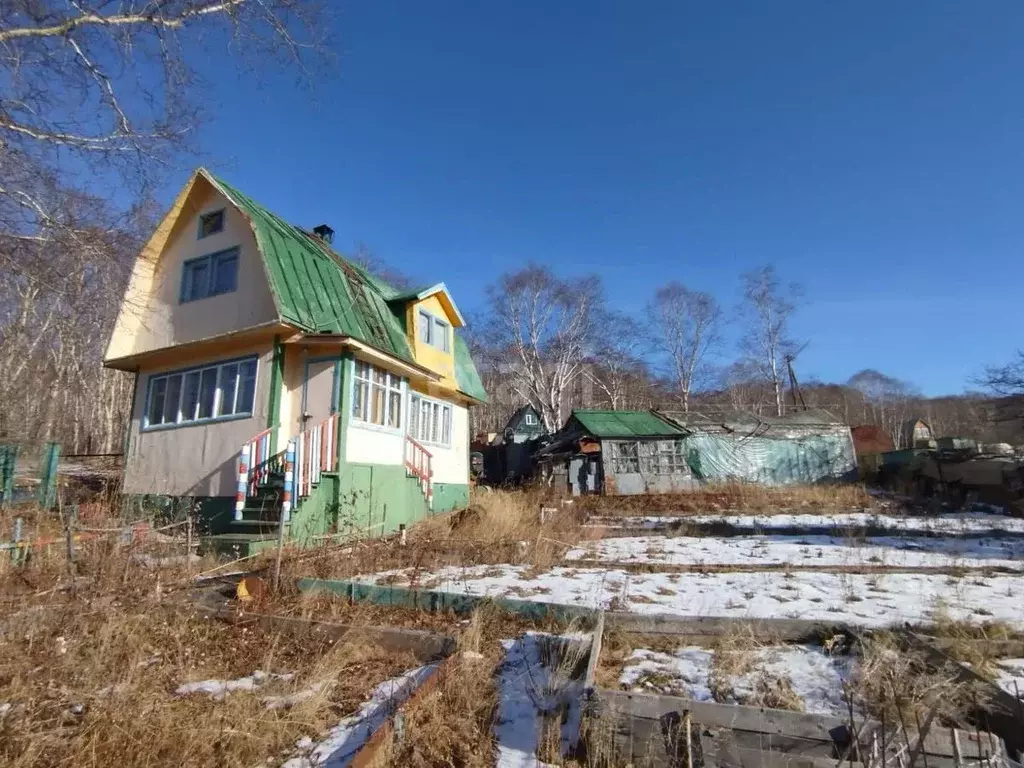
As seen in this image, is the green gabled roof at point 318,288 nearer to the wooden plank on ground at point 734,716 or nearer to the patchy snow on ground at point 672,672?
the patchy snow on ground at point 672,672

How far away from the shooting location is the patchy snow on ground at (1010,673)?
11.0 ft

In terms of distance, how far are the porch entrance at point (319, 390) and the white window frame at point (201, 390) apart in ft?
3.22

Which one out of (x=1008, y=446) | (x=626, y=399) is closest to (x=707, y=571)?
(x=1008, y=446)

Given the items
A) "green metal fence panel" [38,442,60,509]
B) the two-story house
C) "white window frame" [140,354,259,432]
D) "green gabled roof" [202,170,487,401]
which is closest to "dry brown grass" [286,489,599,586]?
the two-story house

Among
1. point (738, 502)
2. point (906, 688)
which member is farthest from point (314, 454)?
point (738, 502)

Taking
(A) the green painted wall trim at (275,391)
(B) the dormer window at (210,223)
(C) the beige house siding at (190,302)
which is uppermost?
(B) the dormer window at (210,223)

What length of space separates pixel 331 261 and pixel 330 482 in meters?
5.90

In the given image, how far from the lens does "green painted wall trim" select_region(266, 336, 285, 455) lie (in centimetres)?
1009

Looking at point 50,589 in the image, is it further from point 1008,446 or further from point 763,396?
point 763,396

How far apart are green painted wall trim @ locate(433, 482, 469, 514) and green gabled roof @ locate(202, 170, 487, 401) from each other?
4.25m

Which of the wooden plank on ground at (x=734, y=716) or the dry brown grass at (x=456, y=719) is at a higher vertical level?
the wooden plank on ground at (x=734, y=716)

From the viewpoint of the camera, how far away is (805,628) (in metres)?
4.35

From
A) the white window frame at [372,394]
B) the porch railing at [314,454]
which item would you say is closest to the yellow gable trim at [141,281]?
the white window frame at [372,394]

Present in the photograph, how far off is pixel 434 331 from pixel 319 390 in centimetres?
532
